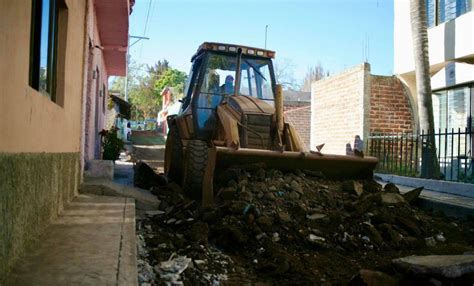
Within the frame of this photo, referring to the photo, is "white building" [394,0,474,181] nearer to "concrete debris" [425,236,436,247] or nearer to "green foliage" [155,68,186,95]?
"concrete debris" [425,236,436,247]

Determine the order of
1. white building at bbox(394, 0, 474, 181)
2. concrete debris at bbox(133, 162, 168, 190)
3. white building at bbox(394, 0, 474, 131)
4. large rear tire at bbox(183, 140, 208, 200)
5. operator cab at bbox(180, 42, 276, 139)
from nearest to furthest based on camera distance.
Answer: large rear tire at bbox(183, 140, 208, 200) < concrete debris at bbox(133, 162, 168, 190) < operator cab at bbox(180, 42, 276, 139) < white building at bbox(394, 0, 474, 181) < white building at bbox(394, 0, 474, 131)

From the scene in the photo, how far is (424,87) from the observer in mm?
10102

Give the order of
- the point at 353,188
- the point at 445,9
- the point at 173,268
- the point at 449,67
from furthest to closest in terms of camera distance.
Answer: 1. the point at 445,9
2. the point at 449,67
3. the point at 353,188
4. the point at 173,268

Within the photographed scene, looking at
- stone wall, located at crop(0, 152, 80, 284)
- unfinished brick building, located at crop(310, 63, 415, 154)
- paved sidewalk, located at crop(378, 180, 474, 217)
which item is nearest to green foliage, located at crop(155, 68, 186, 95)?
unfinished brick building, located at crop(310, 63, 415, 154)

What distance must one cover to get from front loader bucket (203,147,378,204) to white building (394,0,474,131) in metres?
4.70

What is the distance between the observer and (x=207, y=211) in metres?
5.73

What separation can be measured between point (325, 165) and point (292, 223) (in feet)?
6.53

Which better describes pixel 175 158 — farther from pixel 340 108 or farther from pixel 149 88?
pixel 149 88

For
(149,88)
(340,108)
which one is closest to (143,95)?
(149,88)

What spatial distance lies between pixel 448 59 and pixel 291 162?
6.66m

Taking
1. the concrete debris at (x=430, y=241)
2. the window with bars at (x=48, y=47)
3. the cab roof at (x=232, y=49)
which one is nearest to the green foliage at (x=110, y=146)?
the cab roof at (x=232, y=49)

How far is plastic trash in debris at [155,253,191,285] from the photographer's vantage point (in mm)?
3702

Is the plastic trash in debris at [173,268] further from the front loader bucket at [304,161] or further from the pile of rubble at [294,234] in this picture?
the front loader bucket at [304,161]

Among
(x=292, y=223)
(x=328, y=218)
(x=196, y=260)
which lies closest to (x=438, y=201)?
(x=328, y=218)
